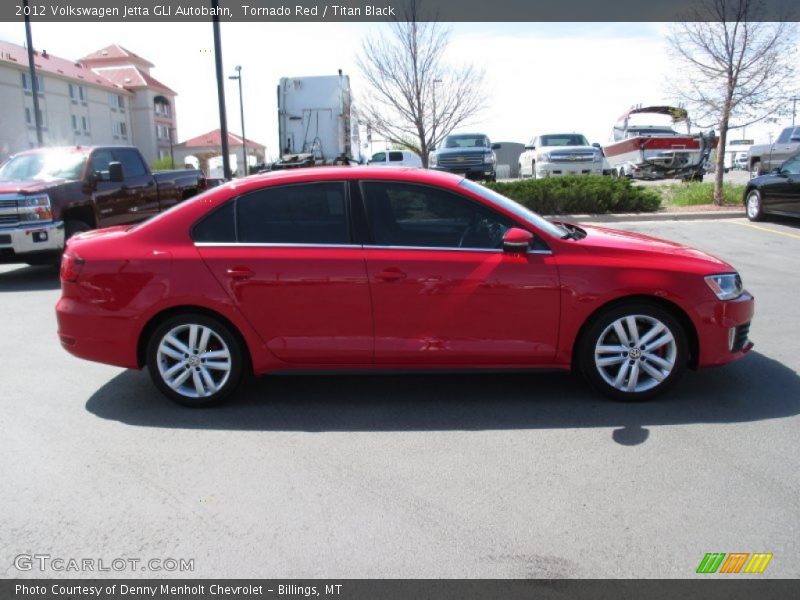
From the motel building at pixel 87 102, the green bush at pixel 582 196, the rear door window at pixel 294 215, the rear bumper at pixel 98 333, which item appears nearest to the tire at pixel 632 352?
the rear door window at pixel 294 215

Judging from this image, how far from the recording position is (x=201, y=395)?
4836 millimetres

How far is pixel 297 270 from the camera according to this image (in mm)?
4652

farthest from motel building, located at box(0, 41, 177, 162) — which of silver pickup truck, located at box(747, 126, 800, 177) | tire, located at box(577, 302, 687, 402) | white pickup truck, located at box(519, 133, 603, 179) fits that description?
tire, located at box(577, 302, 687, 402)

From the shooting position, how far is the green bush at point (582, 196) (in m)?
16.1

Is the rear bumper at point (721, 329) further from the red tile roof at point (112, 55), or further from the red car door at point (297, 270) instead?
the red tile roof at point (112, 55)

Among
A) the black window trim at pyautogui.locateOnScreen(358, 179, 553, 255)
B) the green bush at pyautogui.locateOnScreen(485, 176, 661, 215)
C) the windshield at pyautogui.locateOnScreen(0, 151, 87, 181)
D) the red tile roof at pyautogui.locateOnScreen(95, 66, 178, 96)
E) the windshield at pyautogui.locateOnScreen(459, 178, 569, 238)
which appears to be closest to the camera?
the black window trim at pyautogui.locateOnScreen(358, 179, 553, 255)

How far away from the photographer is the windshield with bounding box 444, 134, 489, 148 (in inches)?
891

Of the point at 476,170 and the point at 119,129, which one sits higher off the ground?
the point at 119,129

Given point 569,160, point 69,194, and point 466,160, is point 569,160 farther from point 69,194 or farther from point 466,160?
point 69,194

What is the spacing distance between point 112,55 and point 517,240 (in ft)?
303

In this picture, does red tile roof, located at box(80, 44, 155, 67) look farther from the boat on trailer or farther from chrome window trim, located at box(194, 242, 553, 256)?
chrome window trim, located at box(194, 242, 553, 256)

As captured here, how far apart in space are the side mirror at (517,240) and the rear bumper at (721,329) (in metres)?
1.26

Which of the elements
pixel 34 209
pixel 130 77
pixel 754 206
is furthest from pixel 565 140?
pixel 130 77

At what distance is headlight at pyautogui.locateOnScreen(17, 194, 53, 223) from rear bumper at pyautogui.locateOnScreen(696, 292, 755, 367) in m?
9.11
